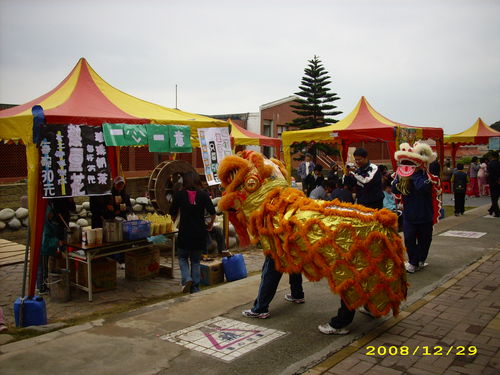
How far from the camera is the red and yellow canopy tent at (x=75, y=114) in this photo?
5375 millimetres

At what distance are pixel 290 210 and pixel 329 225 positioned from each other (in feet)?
1.44

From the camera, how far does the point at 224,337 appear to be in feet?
13.0

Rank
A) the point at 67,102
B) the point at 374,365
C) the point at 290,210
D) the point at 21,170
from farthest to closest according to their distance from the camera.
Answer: the point at 21,170 < the point at 67,102 < the point at 290,210 < the point at 374,365

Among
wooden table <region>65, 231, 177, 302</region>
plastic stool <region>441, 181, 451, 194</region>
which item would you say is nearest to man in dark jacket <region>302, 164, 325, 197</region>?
wooden table <region>65, 231, 177, 302</region>

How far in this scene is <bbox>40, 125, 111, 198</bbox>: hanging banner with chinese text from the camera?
539cm

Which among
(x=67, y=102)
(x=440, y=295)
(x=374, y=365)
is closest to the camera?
(x=374, y=365)

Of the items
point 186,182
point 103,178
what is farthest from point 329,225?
point 103,178

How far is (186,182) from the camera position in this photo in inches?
231

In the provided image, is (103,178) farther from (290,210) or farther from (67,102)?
(290,210)

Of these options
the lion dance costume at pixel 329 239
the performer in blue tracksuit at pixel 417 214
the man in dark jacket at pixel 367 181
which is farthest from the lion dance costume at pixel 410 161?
the lion dance costume at pixel 329 239

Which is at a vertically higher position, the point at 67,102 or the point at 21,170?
the point at 67,102

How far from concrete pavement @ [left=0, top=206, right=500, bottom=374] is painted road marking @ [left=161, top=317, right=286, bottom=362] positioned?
3.2 inches

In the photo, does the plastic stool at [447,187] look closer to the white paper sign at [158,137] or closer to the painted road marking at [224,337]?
the white paper sign at [158,137]
